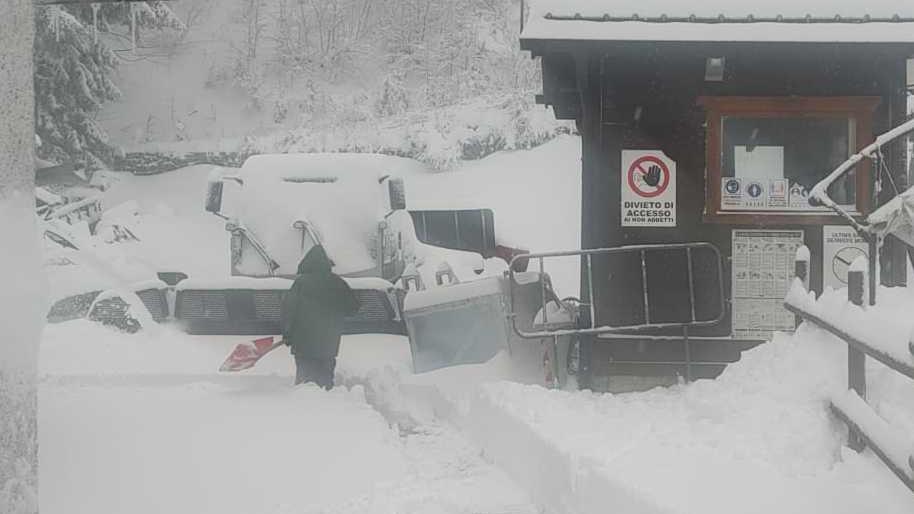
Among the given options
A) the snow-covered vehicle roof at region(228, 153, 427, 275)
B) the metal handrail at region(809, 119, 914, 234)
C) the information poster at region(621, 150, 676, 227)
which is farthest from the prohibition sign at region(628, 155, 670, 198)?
the snow-covered vehicle roof at region(228, 153, 427, 275)

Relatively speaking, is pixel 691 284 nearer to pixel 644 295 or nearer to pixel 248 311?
pixel 644 295

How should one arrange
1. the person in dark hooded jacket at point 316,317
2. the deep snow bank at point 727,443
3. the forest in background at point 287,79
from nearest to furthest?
the deep snow bank at point 727,443, the person in dark hooded jacket at point 316,317, the forest in background at point 287,79

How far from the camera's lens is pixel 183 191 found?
47.2ft

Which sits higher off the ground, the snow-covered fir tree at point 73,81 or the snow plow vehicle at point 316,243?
the snow-covered fir tree at point 73,81

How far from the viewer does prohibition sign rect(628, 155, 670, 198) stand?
6180mm

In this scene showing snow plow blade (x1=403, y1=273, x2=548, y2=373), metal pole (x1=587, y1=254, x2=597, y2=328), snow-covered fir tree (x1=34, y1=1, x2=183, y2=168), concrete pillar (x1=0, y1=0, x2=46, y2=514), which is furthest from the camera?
snow-covered fir tree (x1=34, y1=1, x2=183, y2=168)

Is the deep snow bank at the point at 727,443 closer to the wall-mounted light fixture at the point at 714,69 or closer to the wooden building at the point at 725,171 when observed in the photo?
the wooden building at the point at 725,171

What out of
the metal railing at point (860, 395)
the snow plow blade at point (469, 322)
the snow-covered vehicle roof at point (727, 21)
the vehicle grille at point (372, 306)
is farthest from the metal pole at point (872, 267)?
the vehicle grille at point (372, 306)

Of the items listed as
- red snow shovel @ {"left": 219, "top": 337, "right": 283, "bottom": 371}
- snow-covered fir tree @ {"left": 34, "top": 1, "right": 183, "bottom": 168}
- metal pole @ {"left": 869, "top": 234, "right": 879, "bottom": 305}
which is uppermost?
snow-covered fir tree @ {"left": 34, "top": 1, "right": 183, "bottom": 168}

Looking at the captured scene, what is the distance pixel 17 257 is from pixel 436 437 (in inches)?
152

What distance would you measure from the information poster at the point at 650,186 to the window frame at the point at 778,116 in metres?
0.22

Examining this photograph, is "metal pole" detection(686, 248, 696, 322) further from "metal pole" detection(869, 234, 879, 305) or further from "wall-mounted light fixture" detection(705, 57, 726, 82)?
"metal pole" detection(869, 234, 879, 305)

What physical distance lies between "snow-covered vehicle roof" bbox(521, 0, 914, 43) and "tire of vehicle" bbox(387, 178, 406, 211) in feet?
18.5

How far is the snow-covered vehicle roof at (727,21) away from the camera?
5512mm
